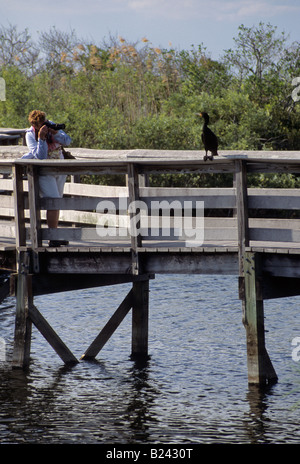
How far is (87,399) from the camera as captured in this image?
10.6 metres

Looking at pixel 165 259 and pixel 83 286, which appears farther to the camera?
pixel 83 286

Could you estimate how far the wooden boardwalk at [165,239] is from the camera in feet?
31.8

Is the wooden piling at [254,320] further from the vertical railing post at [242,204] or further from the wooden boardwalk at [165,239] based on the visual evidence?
the vertical railing post at [242,204]

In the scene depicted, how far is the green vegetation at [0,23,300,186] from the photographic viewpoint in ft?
72.1

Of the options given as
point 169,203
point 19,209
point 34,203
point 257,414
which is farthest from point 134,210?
point 257,414

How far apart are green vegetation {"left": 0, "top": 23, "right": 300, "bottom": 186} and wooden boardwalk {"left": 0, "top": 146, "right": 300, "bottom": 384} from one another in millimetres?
8427

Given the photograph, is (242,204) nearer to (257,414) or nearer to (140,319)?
(257,414)

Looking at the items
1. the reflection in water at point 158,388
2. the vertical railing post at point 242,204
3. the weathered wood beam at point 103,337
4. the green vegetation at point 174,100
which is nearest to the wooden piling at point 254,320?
the vertical railing post at point 242,204

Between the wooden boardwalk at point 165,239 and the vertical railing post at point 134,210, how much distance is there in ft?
0.04

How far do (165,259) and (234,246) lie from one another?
80 centimetres

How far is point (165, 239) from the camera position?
33.5ft

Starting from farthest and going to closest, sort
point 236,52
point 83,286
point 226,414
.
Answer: point 236,52, point 83,286, point 226,414
